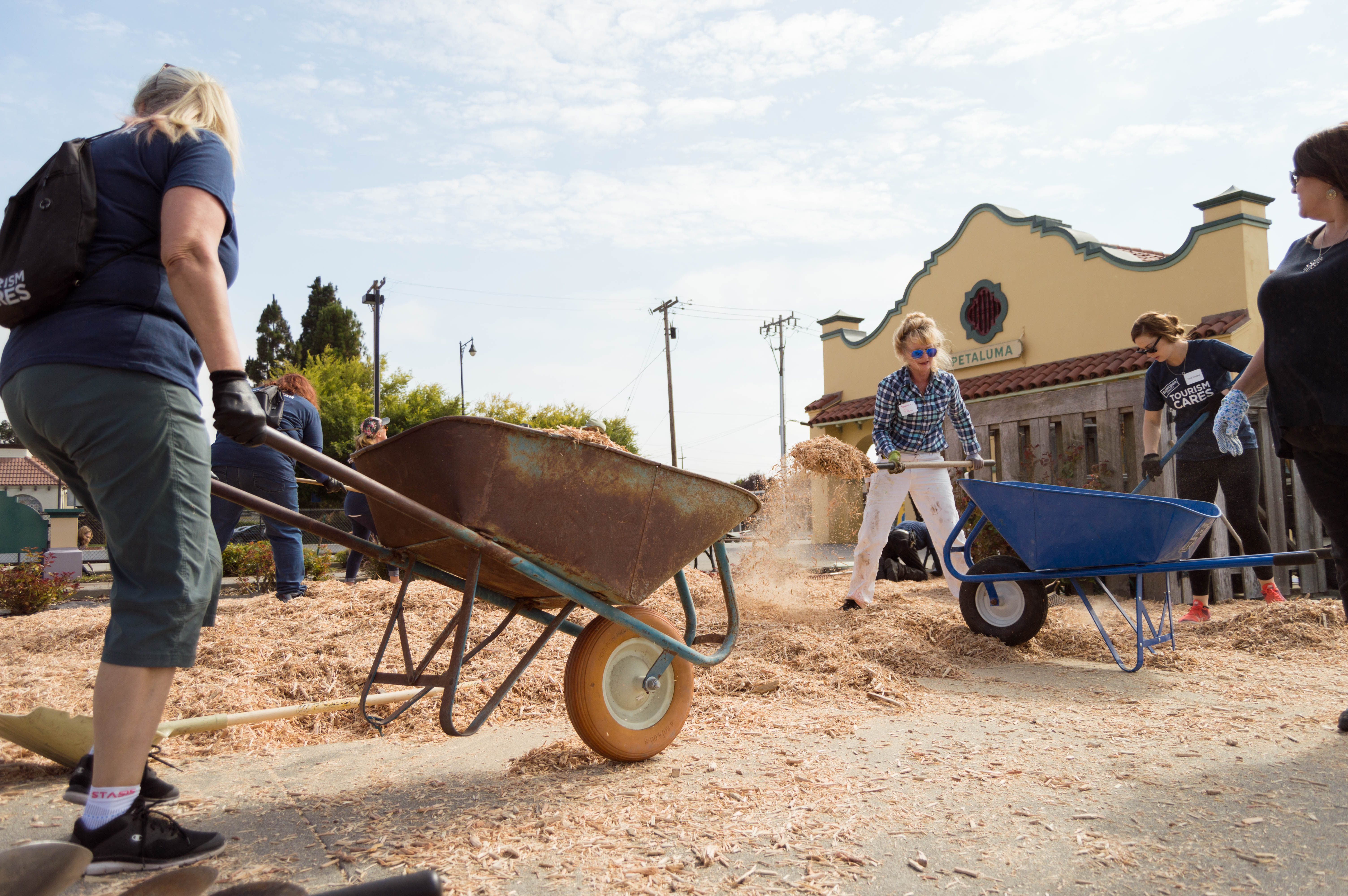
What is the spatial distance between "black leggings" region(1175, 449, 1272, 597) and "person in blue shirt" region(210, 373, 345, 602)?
446 cm

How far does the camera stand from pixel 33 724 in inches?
83.3

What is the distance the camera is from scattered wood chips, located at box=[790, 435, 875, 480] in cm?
623

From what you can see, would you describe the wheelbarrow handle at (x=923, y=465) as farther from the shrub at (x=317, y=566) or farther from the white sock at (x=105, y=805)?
the shrub at (x=317, y=566)

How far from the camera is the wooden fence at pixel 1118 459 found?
6391 mm

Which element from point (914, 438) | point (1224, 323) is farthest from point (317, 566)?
point (1224, 323)

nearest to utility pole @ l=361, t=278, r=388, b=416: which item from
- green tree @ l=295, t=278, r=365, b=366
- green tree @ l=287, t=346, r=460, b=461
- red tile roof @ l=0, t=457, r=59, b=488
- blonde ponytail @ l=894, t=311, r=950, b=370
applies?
green tree @ l=287, t=346, r=460, b=461

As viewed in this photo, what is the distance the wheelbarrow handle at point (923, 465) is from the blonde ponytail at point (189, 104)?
3.71m

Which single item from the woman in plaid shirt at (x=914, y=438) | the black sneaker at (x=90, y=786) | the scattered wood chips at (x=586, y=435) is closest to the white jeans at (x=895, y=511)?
the woman in plaid shirt at (x=914, y=438)

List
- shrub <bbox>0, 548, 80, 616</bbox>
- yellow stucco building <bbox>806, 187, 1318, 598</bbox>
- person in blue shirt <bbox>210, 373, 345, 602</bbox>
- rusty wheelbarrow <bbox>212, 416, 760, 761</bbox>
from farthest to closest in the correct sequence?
yellow stucco building <bbox>806, 187, 1318, 598</bbox>, shrub <bbox>0, 548, 80, 616</bbox>, person in blue shirt <bbox>210, 373, 345, 602</bbox>, rusty wheelbarrow <bbox>212, 416, 760, 761</bbox>

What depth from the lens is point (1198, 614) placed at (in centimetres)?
485

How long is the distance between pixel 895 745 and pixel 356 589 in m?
3.72

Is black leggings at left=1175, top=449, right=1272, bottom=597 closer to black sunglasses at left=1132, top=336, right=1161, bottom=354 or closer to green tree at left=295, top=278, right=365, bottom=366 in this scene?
black sunglasses at left=1132, top=336, right=1161, bottom=354

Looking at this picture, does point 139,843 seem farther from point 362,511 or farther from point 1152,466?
point 362,511

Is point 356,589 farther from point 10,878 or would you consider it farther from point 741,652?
point 10,878
